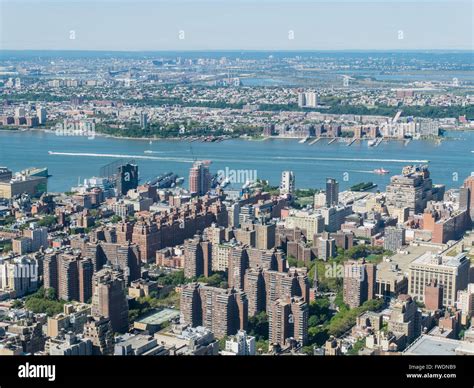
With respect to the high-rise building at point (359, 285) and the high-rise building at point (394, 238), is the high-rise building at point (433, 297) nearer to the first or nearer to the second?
the high-rise building at point (359, 285)

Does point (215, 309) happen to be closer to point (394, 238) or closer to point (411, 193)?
point (394, 238)

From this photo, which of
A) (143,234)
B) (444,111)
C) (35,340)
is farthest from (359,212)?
(444,111)

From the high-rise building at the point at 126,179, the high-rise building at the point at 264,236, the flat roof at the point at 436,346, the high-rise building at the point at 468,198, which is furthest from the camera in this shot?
the high-rise building at the point at 126,179

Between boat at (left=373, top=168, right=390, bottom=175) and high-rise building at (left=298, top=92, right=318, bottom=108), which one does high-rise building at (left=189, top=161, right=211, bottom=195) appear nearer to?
boat at (left=373, top=168, right=390, bottom=175)

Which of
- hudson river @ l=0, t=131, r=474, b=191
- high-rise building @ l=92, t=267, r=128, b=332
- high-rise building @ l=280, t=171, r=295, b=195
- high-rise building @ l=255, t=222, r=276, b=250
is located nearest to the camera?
high-rise building @ l=92, t=267, r=128, b=332

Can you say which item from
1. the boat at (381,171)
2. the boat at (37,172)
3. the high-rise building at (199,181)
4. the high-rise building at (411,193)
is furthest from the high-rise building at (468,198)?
the boat at (37,172)

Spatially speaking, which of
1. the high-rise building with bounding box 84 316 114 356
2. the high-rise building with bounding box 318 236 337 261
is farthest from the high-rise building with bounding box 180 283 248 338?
the high-rise building with bounding box 318 236 337 261

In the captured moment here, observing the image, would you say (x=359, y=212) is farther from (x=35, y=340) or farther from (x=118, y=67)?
(x=118, y=67)

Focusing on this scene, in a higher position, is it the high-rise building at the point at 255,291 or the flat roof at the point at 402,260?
the high-rise building at the point at 255,291
